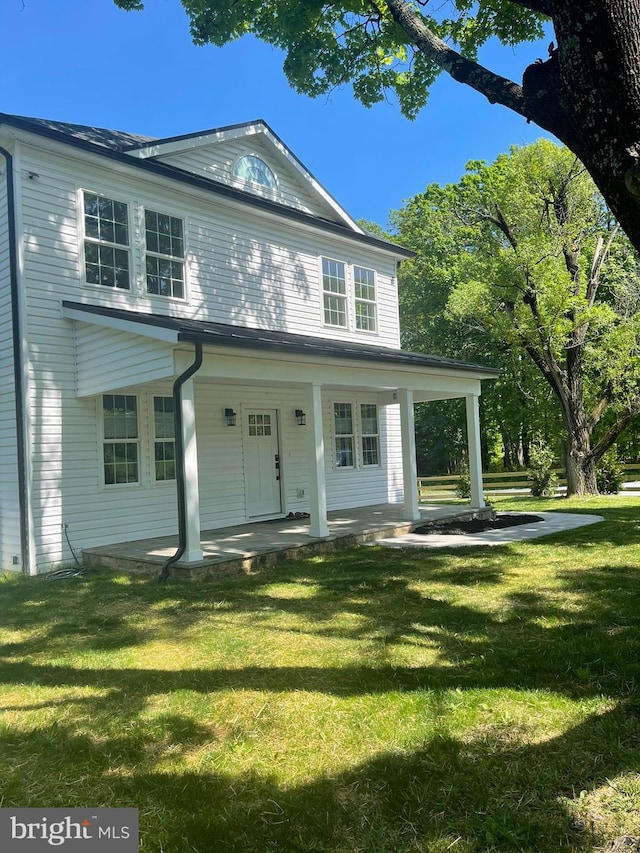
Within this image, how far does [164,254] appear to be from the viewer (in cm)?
1046

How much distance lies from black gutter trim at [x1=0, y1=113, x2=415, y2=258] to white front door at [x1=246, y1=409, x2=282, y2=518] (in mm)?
4106

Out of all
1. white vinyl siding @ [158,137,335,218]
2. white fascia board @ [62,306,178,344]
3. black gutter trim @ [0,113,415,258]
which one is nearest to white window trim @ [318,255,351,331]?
black gutter trim @ [0,113,415,258]

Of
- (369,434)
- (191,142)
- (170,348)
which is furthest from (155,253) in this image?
(369,434)

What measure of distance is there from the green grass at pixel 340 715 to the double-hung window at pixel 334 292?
829 centimetres

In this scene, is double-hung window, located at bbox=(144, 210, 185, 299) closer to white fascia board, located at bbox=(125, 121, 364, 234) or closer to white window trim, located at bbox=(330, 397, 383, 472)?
white fascia board, located at bbox=(125, 121, 364, 234)

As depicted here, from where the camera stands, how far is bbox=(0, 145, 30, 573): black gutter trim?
8.52m

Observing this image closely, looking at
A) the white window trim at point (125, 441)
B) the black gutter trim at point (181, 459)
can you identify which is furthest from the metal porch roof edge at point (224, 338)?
the white window trim at point (125, 441)

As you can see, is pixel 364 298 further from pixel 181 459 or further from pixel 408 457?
pixel 181 459

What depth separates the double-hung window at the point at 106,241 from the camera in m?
9.47

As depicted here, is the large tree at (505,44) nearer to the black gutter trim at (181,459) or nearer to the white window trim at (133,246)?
the white window trim at (133,246)

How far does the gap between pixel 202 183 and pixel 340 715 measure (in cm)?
970

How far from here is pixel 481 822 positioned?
100 inches

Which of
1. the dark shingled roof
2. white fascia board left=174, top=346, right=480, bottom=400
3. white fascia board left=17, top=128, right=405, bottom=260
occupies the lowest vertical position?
white fascia board left=174, top=346, right=480, bottom=400

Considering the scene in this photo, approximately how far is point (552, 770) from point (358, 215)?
42374mm
